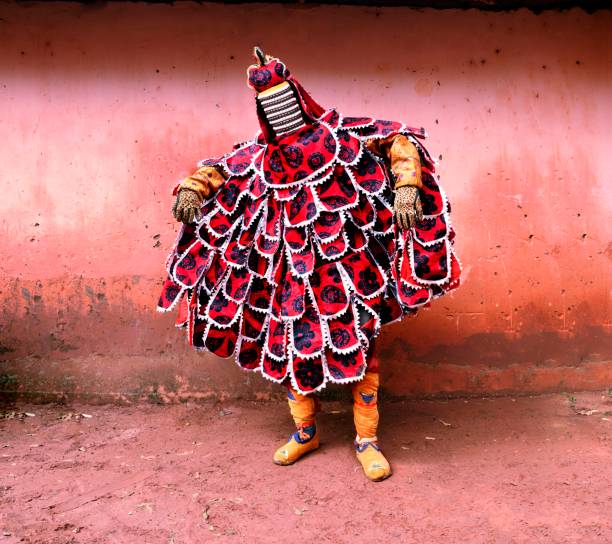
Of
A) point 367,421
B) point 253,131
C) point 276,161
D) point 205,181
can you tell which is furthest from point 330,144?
point 367,421

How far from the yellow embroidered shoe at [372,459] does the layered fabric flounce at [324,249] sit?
0.40 meters

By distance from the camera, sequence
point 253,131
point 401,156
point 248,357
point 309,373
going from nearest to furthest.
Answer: point 401,156 → point 309,373 → point 248,357 → point 253,131

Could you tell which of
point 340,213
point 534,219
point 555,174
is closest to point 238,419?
point 340,213

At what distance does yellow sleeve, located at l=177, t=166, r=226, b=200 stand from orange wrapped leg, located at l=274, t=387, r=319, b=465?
3.18 feet

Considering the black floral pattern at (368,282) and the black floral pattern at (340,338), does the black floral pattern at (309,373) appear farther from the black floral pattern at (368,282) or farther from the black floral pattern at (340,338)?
the black floral pattern at (368,282)

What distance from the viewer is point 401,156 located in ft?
8.58

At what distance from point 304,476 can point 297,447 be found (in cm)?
17

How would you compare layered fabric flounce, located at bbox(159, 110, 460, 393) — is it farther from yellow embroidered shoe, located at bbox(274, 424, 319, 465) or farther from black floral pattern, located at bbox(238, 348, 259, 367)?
yellow embroidered shoe, located at bbox(274, 424, 319, 465)

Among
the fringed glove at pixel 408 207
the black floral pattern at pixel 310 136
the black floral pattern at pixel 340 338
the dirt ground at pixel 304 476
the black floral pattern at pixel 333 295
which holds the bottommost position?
the dirt ground at pixel 304 476

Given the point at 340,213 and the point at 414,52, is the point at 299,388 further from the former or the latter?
the point at 414,52

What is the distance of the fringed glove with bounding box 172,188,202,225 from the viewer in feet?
9.08

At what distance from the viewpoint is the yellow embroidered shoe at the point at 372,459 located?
9.02 feet

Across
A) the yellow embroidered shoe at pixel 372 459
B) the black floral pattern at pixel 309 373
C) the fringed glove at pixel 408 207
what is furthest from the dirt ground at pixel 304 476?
the fringed glove at pixel 408 207

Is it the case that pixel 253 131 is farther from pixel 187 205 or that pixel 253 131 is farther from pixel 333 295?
pixel 333 295
